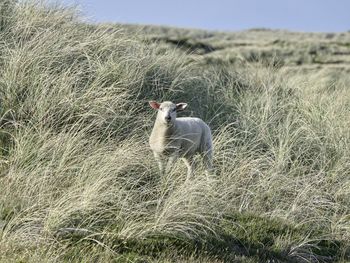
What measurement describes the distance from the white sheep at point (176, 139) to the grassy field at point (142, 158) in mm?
196

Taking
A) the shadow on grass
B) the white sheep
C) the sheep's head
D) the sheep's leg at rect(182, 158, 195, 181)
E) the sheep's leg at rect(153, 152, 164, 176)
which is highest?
the sheep's head

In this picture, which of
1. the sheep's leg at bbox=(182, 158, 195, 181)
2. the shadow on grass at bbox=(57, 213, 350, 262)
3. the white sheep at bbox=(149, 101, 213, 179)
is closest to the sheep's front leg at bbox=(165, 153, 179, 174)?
the white sheep at bbox=(149, 101, 213, 179)

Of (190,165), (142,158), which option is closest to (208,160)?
(190,165)

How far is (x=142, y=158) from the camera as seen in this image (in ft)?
27.6

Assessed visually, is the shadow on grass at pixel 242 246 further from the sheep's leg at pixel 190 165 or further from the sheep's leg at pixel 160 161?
the sheep's leg at pixel 160 161

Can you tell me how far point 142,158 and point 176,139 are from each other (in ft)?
2.09

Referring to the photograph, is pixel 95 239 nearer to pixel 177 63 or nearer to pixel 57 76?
pixel 57 76

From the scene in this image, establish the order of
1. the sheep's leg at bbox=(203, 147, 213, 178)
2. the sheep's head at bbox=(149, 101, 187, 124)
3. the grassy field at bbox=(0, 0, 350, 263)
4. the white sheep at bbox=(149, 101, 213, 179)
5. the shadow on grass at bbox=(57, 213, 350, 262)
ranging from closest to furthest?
the shadow on grass at bbox=(57, 213, 350, 262)
the grassy field at bbox=(0, 0, 350, 263)
the sheep's head at bbox=(149, 101, 187, 124)
the white sheep at bbox=(149, 101, 213, 179)
the sheep's leg at bbox=(203, 147, 213, 178)

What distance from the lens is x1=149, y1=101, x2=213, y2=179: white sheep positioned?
26.3 ft

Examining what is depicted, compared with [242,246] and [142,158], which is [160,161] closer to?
[142,158]

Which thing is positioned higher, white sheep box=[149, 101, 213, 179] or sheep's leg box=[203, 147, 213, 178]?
white sheep box=[149, 101, 213, 179]

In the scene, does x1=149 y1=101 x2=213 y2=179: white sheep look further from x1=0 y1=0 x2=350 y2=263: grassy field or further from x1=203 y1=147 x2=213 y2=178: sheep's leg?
x1=0 y1=0 x2=350 y2=263: grassy field

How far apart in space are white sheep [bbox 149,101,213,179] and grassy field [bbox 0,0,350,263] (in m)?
0.20

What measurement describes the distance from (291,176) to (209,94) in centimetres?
281
